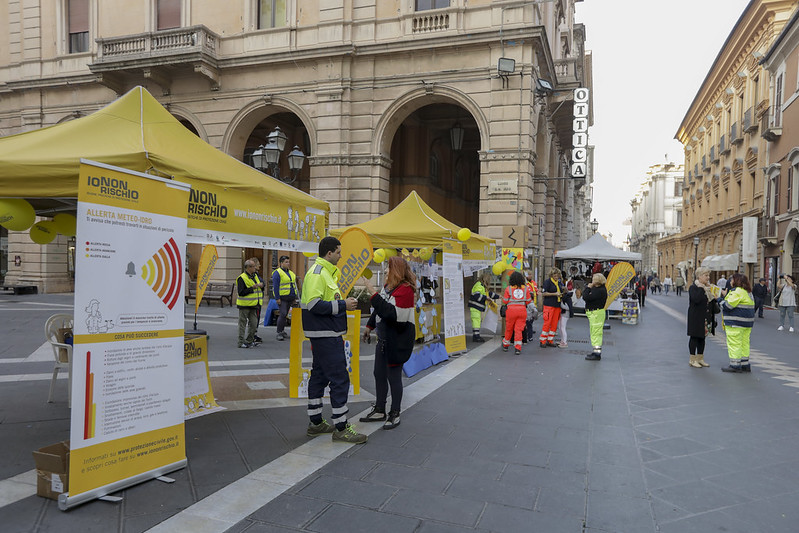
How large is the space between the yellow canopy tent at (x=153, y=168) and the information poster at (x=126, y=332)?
51 centimetres

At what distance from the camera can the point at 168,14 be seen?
21016 mm

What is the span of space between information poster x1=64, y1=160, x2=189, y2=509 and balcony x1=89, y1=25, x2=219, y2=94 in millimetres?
17444

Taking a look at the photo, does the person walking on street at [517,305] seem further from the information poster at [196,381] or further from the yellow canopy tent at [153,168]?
the information poster at [196,381]

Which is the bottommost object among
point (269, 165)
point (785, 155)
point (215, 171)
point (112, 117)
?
point (215, 171)

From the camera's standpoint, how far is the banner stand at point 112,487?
349 centimetres

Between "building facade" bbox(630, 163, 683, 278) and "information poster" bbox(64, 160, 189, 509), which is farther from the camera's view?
"building facade" bbox(630, 163, 683, 278)

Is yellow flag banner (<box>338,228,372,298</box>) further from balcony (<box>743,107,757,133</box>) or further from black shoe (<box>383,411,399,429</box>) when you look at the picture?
balcony (<box>743,107,757,133</box>)

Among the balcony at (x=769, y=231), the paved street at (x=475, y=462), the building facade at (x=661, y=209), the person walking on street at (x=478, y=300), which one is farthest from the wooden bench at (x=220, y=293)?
the building facade at (x=661, y=209)

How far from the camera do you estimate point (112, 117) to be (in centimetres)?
471

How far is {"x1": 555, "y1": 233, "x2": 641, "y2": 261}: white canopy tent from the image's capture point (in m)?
19.7

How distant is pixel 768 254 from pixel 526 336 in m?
22.2

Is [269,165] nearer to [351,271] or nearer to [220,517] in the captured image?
[351,271]

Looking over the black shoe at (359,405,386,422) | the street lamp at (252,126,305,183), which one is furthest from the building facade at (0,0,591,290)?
the black shoe at (359,405,386,422)

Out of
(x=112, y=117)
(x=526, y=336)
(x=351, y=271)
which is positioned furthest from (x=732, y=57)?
(x=112, y=117)
